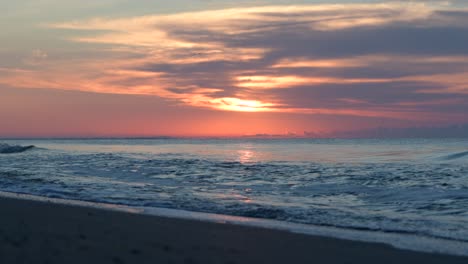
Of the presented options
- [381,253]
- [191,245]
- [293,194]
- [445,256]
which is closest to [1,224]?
[191,245]

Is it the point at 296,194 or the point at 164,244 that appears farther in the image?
the point at 296,194

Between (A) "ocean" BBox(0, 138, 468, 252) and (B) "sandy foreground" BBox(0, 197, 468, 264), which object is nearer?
(B) "sandy foreground" BBox(0, 197, 468, 264)

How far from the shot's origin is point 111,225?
9.61 m

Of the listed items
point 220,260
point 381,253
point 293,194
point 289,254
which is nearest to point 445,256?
point 381,253

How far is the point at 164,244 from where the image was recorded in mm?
7832

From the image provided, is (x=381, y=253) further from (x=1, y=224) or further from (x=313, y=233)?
(x=1, y=224)

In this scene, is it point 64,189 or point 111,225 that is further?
point 64,189

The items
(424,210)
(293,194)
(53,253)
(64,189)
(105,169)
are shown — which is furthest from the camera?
(105,169)

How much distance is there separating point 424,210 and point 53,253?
8733 millimetres

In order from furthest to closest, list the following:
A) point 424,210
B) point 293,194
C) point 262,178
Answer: point 262,178, point 293,194, point 424,210

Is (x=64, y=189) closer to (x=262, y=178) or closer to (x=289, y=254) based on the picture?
(x=262, y=178)

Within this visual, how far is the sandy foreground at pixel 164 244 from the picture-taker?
6824 mm

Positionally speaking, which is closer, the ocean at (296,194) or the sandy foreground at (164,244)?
the sandy foreground at (164,244)

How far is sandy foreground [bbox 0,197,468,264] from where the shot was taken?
22.4 ft
